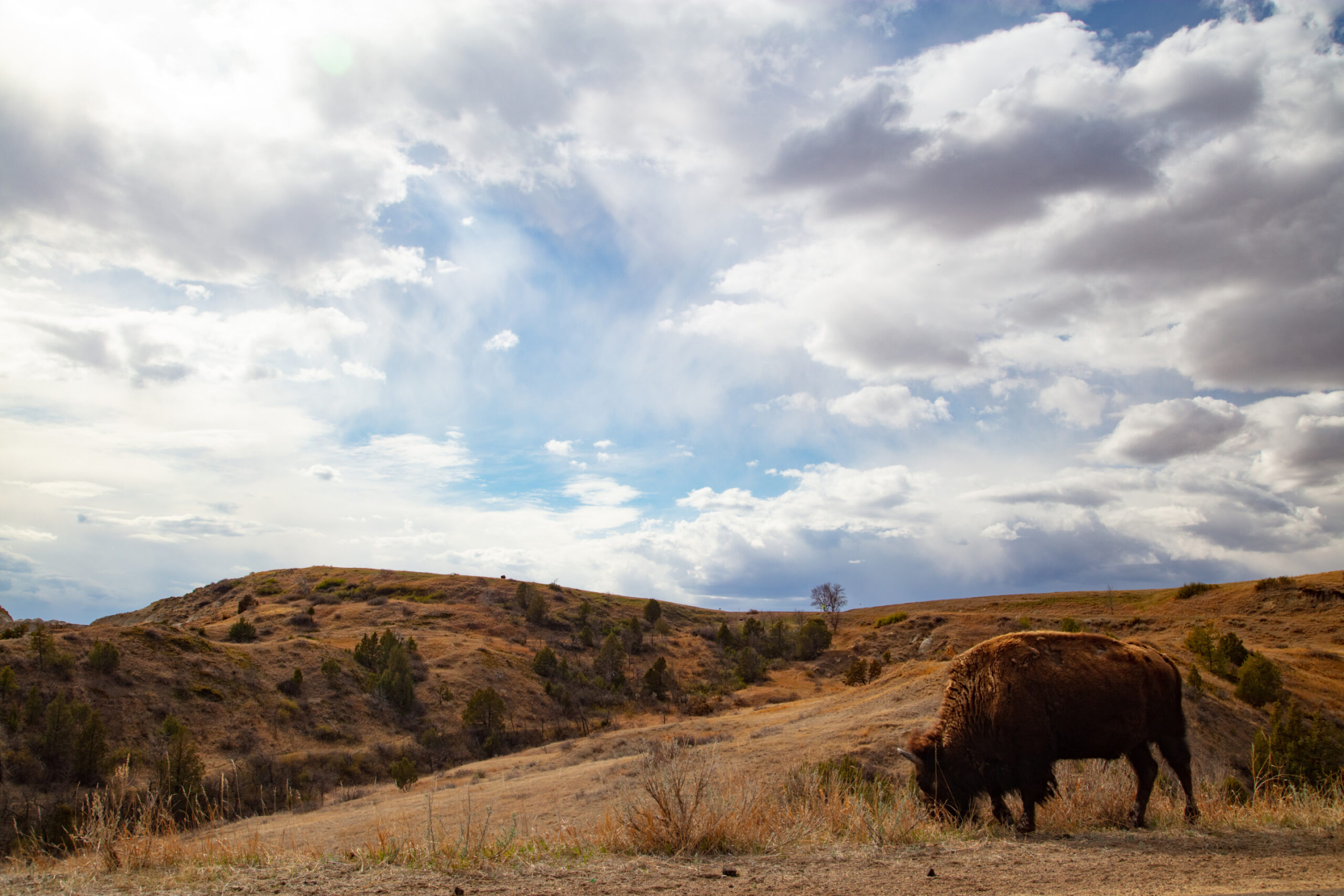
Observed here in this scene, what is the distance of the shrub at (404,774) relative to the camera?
91.9 feet

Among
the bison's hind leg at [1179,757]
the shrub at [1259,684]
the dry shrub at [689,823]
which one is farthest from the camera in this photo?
the shrub at [1259,684]

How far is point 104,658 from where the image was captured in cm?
3388

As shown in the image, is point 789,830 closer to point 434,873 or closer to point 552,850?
point 552,850

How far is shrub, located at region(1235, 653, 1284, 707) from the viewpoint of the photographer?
24094 millimetres

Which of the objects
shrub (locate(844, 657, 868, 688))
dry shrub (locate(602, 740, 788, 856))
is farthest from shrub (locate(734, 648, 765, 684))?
dry shrub (locate(602, 740, 788, 856))

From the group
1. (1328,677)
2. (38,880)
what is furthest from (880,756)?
(1328,677)

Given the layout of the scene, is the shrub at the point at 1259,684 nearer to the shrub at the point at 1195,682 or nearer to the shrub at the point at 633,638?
the shrub at the point at 1195,682

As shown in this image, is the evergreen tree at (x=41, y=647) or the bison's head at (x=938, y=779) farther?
the evergreen tree at (x=41, y=647)

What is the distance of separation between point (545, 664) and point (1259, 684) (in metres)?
41.4

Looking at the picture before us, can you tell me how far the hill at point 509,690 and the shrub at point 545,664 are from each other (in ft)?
1.97

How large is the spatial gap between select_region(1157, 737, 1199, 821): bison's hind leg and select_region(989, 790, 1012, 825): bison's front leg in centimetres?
200

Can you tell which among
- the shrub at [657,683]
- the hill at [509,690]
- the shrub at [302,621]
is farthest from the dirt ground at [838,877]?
the shrub at [302,621]

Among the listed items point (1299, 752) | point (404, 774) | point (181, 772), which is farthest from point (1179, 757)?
point (404, 774)

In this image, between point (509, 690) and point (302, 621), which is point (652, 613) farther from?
point (302, 621)
